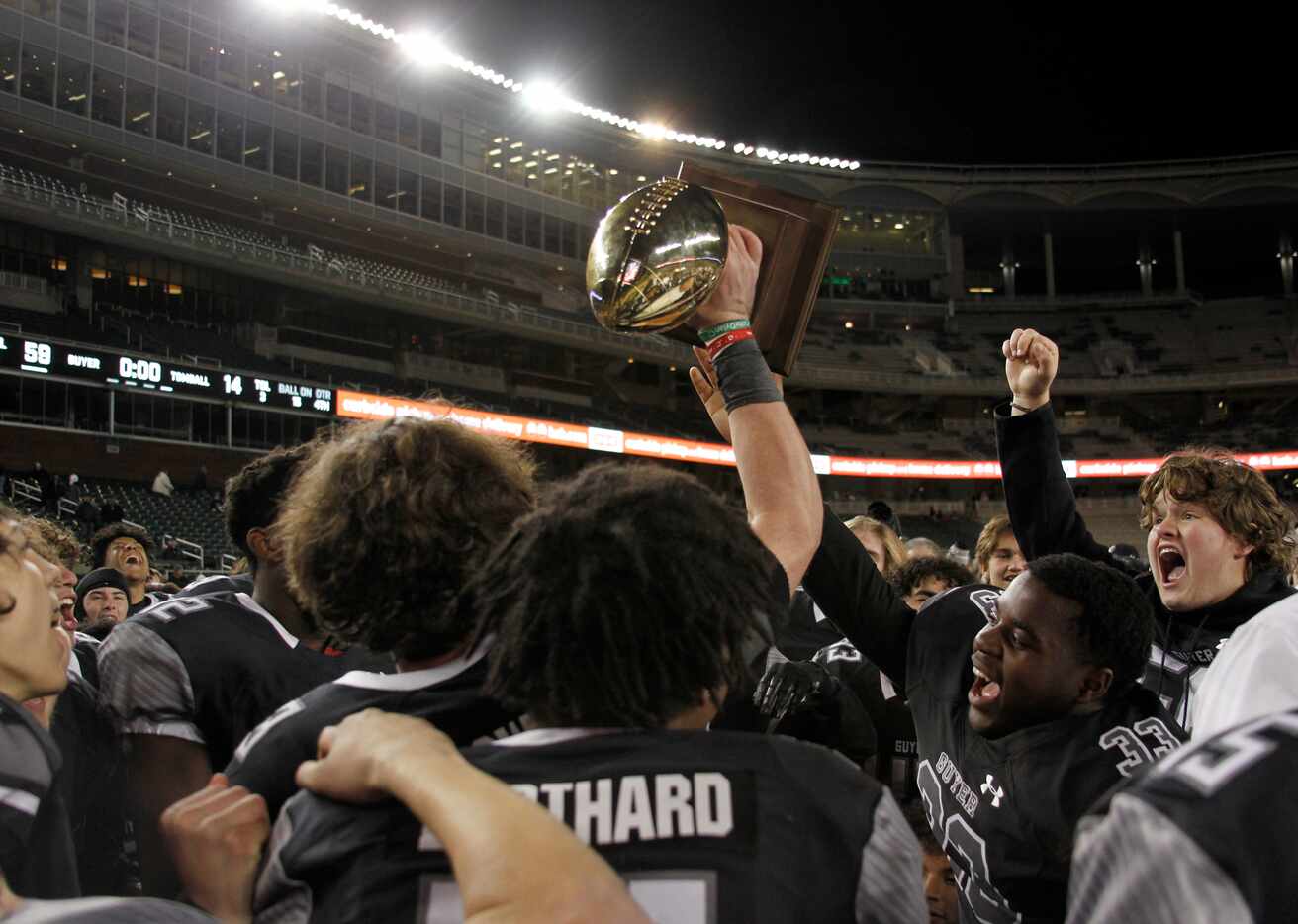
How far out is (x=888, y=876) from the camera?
1.26 meters

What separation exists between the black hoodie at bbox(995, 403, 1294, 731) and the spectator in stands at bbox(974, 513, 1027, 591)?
1880 millimetres

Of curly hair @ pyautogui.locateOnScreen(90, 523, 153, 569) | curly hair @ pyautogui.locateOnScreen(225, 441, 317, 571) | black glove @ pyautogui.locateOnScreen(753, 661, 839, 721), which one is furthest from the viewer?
curly hair @ pyautogui.locateOnScreen(90, 523, 153, 569)

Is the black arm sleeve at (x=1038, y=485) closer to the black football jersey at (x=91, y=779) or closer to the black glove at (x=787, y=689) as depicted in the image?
the black glove at (x=787, y=689)

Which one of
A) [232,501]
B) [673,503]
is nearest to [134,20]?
[232,501]

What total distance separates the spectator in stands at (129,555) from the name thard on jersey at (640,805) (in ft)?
17.5

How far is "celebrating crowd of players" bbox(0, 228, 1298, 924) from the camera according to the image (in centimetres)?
106

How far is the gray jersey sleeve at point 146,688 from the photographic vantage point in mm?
2285

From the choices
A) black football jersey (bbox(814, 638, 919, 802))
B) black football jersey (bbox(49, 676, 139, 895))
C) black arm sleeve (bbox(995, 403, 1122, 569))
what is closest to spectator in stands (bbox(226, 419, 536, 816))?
black football jersey (bbox(49, 676, 139, 895))

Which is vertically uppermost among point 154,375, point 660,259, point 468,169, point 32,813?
point 468,169

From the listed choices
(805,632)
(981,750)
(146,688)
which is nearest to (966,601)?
(981,750)

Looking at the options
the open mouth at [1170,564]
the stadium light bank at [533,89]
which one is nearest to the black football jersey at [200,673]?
the open mouth at [1170,564]

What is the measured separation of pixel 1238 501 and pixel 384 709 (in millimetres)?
2408

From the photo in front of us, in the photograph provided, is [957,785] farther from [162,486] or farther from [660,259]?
[162,486]

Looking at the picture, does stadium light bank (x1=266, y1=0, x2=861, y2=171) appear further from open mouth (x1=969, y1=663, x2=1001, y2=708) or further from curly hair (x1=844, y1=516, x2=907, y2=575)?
open mouth (x1=969, y1=663, x2=1001, y2=708)
